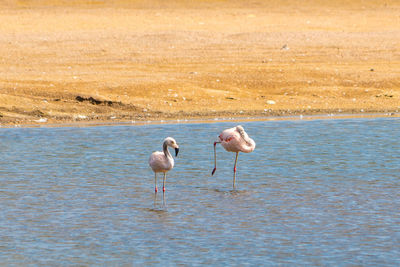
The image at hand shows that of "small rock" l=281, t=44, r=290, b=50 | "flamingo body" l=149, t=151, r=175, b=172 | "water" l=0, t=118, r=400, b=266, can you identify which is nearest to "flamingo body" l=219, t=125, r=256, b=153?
"water" l=0, t=118, r=400, b=266

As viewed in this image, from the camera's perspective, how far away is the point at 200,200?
33.7 feet

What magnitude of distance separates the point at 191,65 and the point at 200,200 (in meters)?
15.2

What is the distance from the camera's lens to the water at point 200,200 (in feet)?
25.5

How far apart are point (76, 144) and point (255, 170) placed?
3900mm

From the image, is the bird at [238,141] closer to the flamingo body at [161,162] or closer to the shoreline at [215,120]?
the flamingo body at [161,162]

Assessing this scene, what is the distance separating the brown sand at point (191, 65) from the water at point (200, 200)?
3.00m

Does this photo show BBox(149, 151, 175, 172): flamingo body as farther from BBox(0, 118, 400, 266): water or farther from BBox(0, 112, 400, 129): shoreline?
BBox(0, 112, 400, 129): shoreline

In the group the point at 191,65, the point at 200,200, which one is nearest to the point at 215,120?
the point at 191,65

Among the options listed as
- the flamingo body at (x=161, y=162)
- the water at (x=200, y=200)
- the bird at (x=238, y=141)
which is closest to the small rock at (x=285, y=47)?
the water at (x=200, y=200)

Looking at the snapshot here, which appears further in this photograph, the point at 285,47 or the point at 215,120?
the point at 285,47

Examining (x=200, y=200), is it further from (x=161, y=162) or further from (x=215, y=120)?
(x=215, y=120)

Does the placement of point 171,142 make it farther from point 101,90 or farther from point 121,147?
point 101,90

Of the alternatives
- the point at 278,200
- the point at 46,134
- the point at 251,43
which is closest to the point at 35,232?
the point at 278,200

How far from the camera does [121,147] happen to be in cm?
1473
